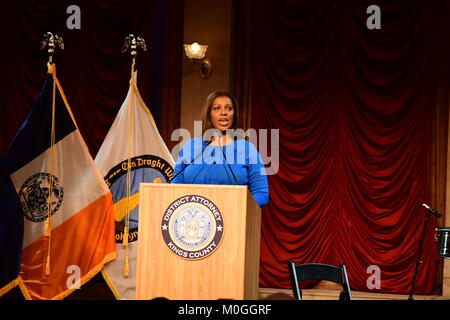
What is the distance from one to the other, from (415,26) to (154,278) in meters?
5.29

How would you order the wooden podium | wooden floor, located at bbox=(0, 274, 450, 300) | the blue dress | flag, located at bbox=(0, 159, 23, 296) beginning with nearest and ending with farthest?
1. the wooden podium
2. the blue dress
3. flag, located at bbox=(0, 159, 23, 296)
4. wooden floor, located at bbox=(0, 274, 450, 300)

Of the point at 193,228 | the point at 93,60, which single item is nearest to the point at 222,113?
the point at 193,228

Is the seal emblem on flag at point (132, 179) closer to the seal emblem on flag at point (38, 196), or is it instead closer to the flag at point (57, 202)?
the flag at point (57, 202)

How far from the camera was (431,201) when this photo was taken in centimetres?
746

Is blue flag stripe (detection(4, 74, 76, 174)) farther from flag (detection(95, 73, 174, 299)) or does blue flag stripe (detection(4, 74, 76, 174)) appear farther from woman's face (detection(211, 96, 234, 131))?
woman's face (detection(211, 96, 234, 131))

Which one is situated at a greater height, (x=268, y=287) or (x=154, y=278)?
(x=154, y=278)

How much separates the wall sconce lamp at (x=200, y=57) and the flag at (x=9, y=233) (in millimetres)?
3144

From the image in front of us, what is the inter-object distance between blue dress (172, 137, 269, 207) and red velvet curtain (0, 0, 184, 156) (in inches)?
167

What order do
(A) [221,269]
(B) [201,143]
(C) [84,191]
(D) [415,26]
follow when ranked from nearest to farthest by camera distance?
(A) [221,269] → (B) [201,143] → (C) [84,191] → (D) [415,26]

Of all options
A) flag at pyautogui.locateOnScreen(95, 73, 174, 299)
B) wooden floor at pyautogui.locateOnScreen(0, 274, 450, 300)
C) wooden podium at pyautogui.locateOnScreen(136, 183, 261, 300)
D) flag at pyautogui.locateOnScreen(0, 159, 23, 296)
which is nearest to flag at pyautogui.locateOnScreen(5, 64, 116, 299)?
flag at pyautogui.locateOnScreen(95, 73, 174, 299)

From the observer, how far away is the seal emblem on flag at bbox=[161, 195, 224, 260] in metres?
3.12

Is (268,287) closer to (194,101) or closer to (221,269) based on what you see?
(194,101)

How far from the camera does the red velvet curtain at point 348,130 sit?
294 inches

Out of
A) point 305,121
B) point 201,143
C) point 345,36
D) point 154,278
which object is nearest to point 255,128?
point 305,121
